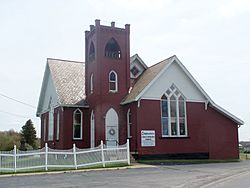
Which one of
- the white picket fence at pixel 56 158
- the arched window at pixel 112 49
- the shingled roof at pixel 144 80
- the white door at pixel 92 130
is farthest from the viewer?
the arched window at pixel 112 49

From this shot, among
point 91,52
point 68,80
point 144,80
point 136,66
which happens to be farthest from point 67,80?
point 144,80

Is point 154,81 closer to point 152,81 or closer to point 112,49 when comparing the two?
point 152,81

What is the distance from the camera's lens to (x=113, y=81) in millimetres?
29359

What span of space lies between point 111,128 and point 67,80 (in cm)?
696

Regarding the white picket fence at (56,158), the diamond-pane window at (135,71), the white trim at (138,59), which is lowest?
the white picket fence at (56,158)

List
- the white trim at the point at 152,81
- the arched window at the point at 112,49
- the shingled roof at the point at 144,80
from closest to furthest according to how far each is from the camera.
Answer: the white trim at the point at 152,81, the shingled roof at the point at 144,80, the arched window at the point at 112,49

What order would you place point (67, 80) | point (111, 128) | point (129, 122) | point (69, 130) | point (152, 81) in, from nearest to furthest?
1. point (152, 81)
2. point (129, 122)
3. point (111, 128)
4. point (69, 130)
5. point (67, 80)

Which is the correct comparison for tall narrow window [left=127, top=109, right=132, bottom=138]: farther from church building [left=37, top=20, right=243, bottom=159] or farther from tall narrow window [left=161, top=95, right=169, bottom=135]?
tall narrow window [left=161, top=95, right=169, bottom=135]

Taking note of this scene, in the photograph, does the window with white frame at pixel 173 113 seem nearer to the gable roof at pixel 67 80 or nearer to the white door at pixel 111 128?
the white door at pixel 111 128

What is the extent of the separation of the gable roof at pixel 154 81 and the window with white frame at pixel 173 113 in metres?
1.58

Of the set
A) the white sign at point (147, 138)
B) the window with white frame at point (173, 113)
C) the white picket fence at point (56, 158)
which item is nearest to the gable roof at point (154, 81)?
the window with white frame at point (173, 113)

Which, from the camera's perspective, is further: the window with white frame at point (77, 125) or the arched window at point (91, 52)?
the arched window at point (91, 52)

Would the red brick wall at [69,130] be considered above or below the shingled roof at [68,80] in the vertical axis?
below

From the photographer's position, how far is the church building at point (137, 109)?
2678cm
